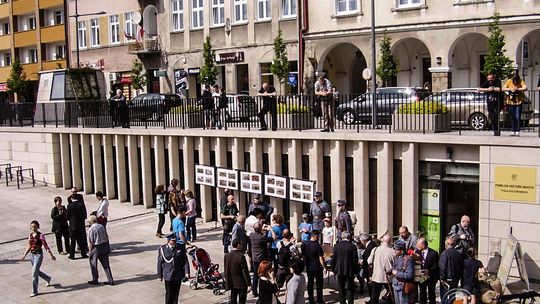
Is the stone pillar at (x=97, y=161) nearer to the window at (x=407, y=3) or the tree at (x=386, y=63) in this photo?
the tree at (x=386, y=63)

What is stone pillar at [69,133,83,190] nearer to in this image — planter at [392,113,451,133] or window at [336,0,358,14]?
window at [336,0,358,14]

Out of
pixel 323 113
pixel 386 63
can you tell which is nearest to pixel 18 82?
pixel 386 63

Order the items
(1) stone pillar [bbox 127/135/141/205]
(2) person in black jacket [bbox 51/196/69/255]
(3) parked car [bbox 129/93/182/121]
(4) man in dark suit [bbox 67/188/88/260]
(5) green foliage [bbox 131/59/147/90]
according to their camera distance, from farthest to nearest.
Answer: (5) green foliage [bbox 131/59/147/90]
(1) stone pillar [bbox 127/135/141/205]
(3) parked car [bbox 129/93/182/121]
(2) person in black jacket [bbox 51/196/69/255]
(4) man in dark suit [bbox 67/188/88/260]

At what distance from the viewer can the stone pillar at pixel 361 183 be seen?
17484 mm

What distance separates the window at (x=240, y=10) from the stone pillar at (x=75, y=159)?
1334cm

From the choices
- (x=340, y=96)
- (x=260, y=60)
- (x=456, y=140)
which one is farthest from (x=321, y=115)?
(x=260, y=60)

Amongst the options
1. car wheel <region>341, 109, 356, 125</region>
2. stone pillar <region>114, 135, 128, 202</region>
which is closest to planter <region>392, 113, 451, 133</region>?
car wheel <region>341, 109, 356, 125</region>

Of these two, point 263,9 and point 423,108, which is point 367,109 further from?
point 263,9

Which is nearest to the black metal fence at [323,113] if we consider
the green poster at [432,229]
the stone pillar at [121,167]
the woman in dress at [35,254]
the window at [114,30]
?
the stone pillar at [121,167]

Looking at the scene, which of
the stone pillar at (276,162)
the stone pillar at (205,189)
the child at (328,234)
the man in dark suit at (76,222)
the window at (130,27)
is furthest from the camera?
the window at (130,27)

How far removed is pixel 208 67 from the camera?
37344 millimetres

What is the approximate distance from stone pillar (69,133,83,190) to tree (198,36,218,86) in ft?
38.4

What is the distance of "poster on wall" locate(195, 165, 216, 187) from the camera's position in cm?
2119

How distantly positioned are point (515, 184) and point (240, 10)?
2468 cm
